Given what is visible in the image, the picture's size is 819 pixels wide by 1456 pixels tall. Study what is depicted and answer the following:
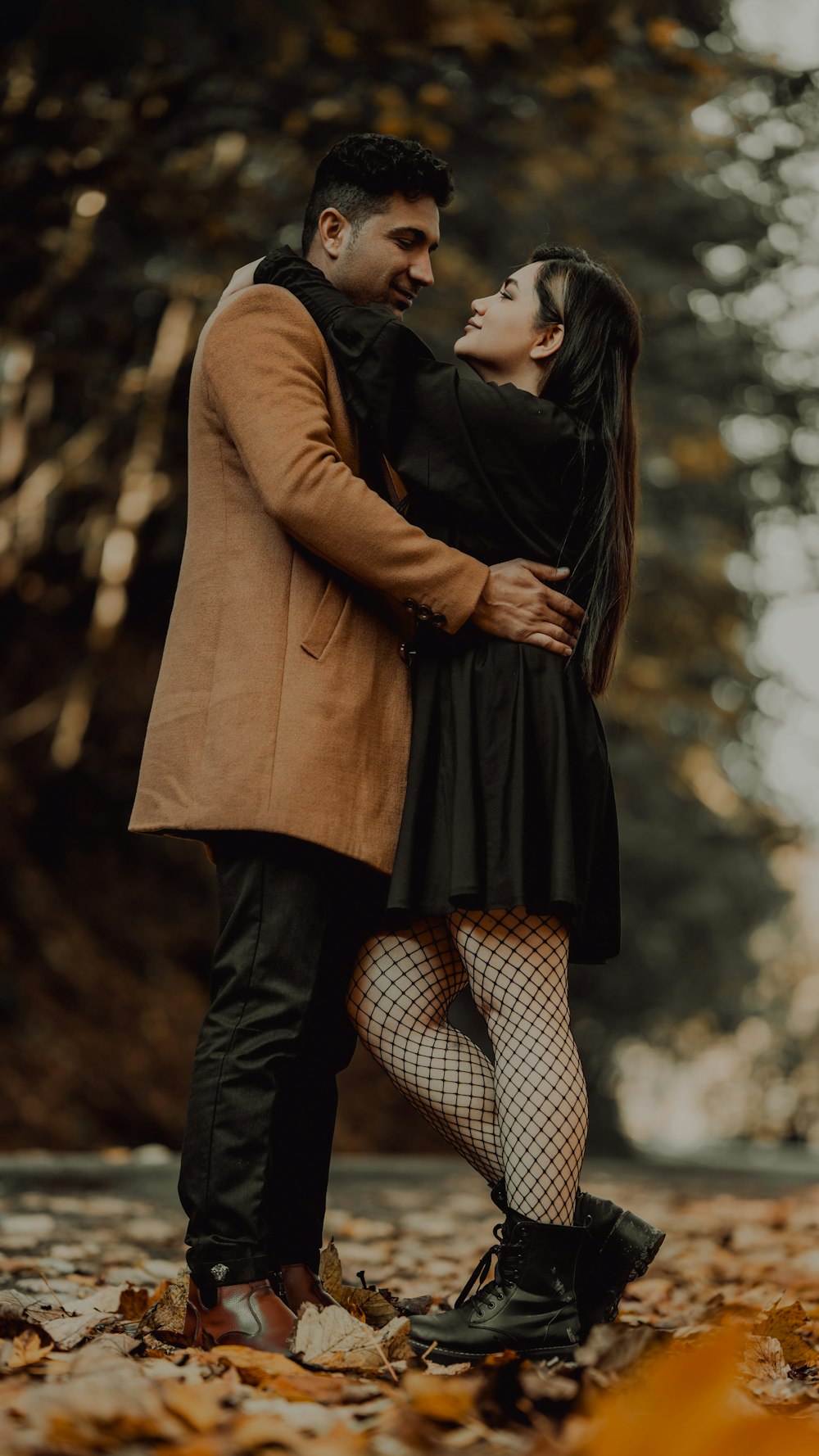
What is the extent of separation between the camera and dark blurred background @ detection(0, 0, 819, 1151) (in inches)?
231

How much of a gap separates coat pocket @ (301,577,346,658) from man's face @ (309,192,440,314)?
734mm

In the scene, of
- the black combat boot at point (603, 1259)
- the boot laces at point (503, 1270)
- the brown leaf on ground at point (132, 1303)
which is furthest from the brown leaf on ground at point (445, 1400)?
the brown leaf on ground at point (132, 1303)

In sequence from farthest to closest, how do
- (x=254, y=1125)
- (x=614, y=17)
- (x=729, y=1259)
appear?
1. (x=614, y=17)
2. (x=729, y=1259)
3. (x=254, y=1125)

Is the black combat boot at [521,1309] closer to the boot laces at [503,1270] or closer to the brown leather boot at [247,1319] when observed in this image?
the boot laces at [503,1270]

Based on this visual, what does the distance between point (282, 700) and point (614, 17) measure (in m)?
4.26

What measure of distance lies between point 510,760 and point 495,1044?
524 millimetres

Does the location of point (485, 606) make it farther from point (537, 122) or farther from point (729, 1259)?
point (537, 122)

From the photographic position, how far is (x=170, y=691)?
108 inches

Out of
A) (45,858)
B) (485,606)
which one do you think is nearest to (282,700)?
(485,606)

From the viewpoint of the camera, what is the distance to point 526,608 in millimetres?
2738

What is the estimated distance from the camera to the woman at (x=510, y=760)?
8.34ft

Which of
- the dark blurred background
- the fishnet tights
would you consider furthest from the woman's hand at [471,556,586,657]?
the dark blurred background

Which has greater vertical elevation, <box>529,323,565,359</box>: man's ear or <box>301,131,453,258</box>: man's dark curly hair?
<box>301,131,453,258</box>: man's dark curly hair

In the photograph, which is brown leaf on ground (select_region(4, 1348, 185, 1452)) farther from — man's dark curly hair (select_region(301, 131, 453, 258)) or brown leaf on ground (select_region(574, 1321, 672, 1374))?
man's dark curly hair (select_region(301, 131, 453, 258))
